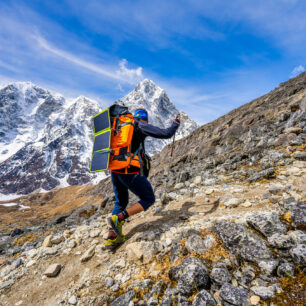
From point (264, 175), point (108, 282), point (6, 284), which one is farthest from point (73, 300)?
point (264, 175)

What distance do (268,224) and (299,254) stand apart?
0.69 metres

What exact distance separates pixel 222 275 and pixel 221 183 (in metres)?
4.86

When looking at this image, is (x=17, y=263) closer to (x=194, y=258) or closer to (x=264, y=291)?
(x=194, y=258)

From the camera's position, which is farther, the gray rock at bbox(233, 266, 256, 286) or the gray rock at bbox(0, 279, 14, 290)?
the gray rock at bbox(0, 279, 14, 290)

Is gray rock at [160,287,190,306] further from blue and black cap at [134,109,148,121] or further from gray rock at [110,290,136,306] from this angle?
blue and black cap at [134,109,148,121]

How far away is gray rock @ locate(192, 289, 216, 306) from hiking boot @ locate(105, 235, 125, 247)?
8.53ft

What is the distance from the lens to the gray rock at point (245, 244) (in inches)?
99.0

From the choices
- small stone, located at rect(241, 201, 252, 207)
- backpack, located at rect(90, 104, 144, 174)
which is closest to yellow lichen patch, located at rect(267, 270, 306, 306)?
small stone, located at rect(241, 201, 252, 207)

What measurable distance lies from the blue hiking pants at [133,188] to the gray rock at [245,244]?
194 centimetres

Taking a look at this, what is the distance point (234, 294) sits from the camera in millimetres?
2139

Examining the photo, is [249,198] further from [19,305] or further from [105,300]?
[19,305]

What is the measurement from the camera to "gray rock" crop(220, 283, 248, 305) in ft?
6.72

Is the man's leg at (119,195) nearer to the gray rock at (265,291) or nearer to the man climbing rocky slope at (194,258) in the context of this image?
the man climbing rocky slope at (194,258)

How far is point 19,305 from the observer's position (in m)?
3.48
